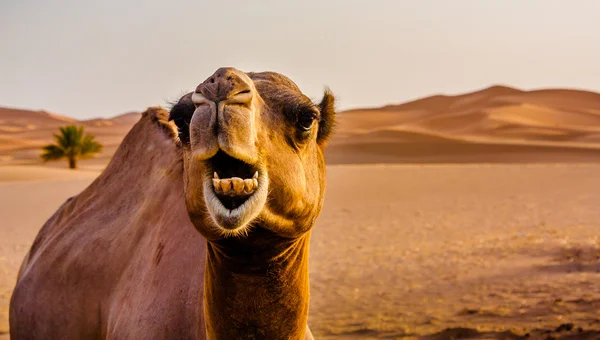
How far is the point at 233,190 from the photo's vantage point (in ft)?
6.55

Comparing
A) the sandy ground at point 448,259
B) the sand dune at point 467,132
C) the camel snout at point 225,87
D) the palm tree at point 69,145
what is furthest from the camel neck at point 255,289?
the palm tree at point 69,145

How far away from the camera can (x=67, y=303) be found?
4.00m

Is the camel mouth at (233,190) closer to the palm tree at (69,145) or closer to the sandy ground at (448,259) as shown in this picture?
the sandy ground at (448,259)

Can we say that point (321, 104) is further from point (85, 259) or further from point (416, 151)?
point (416, 151)

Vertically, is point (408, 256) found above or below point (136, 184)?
below

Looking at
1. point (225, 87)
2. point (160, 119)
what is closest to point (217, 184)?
point (225, 87)

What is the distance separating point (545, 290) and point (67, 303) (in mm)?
5192

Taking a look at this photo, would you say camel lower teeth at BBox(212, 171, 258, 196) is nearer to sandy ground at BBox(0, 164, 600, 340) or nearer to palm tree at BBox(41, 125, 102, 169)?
sandy ground at BBox(0, 164, 600, 340)

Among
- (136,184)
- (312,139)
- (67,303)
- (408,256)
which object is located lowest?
(408,256)

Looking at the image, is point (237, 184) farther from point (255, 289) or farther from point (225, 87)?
point (255, 289)

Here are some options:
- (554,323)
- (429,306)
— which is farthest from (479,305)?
(554,323)

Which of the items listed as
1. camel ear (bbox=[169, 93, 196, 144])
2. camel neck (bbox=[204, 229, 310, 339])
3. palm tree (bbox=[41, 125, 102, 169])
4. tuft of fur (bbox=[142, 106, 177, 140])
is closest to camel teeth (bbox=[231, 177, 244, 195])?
camel neck (bbox=[204, 229, 310, 339])

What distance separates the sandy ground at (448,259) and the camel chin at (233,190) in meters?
4.49

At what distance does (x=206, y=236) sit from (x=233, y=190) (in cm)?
35
